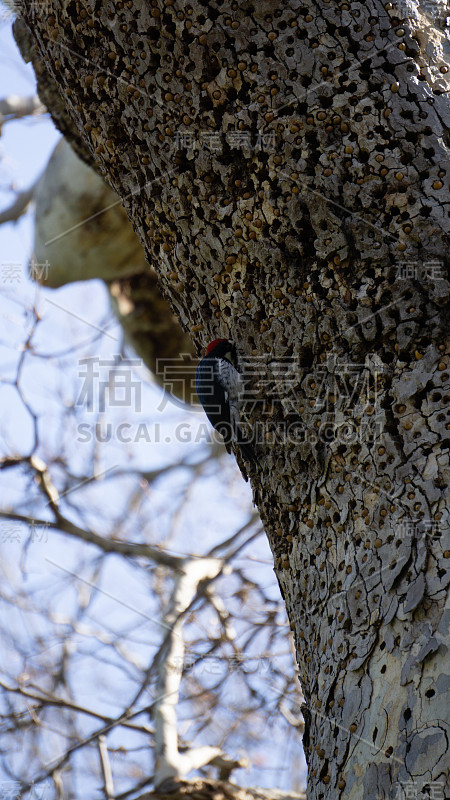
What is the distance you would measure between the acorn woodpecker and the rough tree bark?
91 millimetres

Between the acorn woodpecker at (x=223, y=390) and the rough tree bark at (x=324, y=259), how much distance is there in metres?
0.09

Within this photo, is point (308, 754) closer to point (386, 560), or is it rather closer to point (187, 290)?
point (386, 560)

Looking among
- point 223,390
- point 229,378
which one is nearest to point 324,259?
point 229,378

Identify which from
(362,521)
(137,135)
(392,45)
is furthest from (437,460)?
(137,135)

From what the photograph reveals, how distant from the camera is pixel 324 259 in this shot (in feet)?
6.58

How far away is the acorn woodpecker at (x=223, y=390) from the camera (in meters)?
2.33

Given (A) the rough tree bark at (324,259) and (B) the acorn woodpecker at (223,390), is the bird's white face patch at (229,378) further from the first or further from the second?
(A) the rough tree bark at (324,259)

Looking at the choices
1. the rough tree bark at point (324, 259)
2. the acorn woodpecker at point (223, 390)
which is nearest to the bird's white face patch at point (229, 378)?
the acorn woodpecker at point (223, 390)

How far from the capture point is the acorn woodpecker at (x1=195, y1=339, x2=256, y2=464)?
7.63 feet

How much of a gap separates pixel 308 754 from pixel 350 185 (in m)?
1.53

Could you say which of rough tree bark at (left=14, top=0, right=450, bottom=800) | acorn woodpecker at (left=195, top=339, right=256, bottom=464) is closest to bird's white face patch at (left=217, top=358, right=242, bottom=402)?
acorn woodpecker at (left=195, top=339, right=256, bottom=464)

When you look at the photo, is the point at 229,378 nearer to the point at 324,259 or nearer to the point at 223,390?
the point at 223,390

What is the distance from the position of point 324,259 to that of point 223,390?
115cm

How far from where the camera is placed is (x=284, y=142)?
2018 mm
